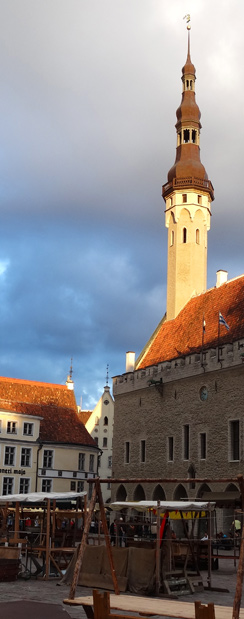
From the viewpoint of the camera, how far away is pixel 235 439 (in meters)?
30.4

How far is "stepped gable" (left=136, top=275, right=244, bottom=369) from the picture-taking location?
112ft

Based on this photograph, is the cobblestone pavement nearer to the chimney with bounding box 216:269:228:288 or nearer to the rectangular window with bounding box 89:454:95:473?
the chimney with bounding box 216:269:228:288

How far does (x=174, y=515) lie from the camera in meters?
23.8

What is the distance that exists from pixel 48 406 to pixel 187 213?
14873 mm

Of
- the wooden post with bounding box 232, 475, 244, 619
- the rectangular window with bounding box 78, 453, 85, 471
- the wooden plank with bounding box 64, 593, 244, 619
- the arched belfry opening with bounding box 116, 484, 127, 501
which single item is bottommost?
the wooden plank with bounding box 64, 593, 244, 619

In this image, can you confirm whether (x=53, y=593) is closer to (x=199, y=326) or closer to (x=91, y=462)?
(x=199, y=326)

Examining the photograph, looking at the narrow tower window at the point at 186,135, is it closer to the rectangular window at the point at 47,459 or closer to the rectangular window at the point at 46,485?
the rectangular window at the point at 47,459

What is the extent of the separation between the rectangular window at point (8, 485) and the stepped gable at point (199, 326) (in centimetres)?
991

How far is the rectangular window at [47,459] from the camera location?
1599 inches

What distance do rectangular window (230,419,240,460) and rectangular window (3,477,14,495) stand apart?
14142mm

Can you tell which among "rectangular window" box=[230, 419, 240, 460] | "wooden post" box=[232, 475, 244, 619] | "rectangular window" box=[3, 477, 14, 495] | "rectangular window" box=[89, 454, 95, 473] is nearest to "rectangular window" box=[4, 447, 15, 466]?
"rectangular window" box=[3, 477, 14, 495]

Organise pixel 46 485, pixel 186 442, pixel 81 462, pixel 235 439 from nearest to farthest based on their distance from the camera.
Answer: pixel 235 439 → pixel 186 442 → pixel 46 485 → pixel 81 462

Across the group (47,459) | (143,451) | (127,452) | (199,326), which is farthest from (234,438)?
(47,459)

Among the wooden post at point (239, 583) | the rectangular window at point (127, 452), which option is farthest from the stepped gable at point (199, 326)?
the wooden post at point (239, 583)
